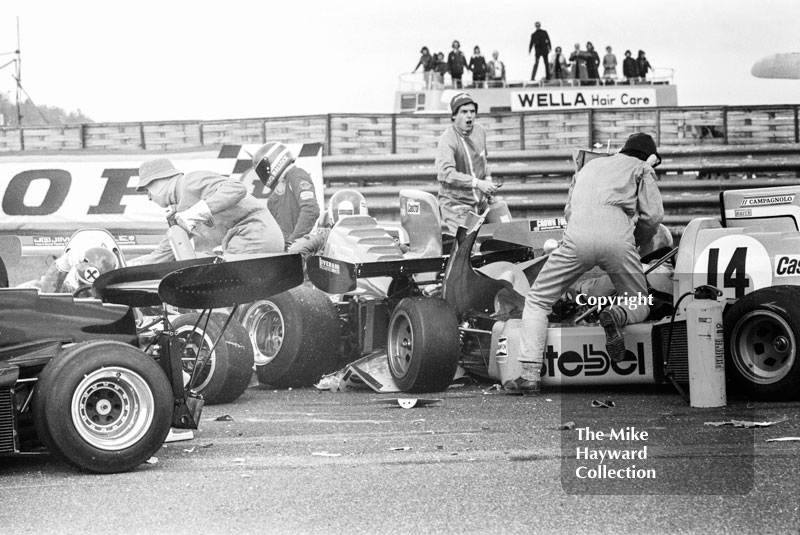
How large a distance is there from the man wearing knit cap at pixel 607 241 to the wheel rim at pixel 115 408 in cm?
295

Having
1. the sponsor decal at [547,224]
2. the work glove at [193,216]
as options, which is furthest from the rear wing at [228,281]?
the sponsor decal at [547,224]

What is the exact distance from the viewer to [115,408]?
5.13 metres

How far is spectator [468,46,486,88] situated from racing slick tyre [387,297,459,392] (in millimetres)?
18679

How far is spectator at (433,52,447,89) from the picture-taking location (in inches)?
996

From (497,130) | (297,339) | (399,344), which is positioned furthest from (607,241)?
(497,130)

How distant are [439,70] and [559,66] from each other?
9.36 ft

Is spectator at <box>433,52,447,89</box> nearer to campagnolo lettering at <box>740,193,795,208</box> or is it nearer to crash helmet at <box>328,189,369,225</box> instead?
crash helmet at <box>328,189,369,225</box>

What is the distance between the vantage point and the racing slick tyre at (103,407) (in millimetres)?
4930

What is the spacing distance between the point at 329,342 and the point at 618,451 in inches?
149

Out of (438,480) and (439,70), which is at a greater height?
(439,70)

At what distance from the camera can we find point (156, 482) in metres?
4.89

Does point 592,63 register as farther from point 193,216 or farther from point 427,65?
point 193,216

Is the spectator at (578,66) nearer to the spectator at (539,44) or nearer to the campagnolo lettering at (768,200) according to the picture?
the spectator at (539,44)

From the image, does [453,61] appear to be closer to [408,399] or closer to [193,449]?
[408,399]
